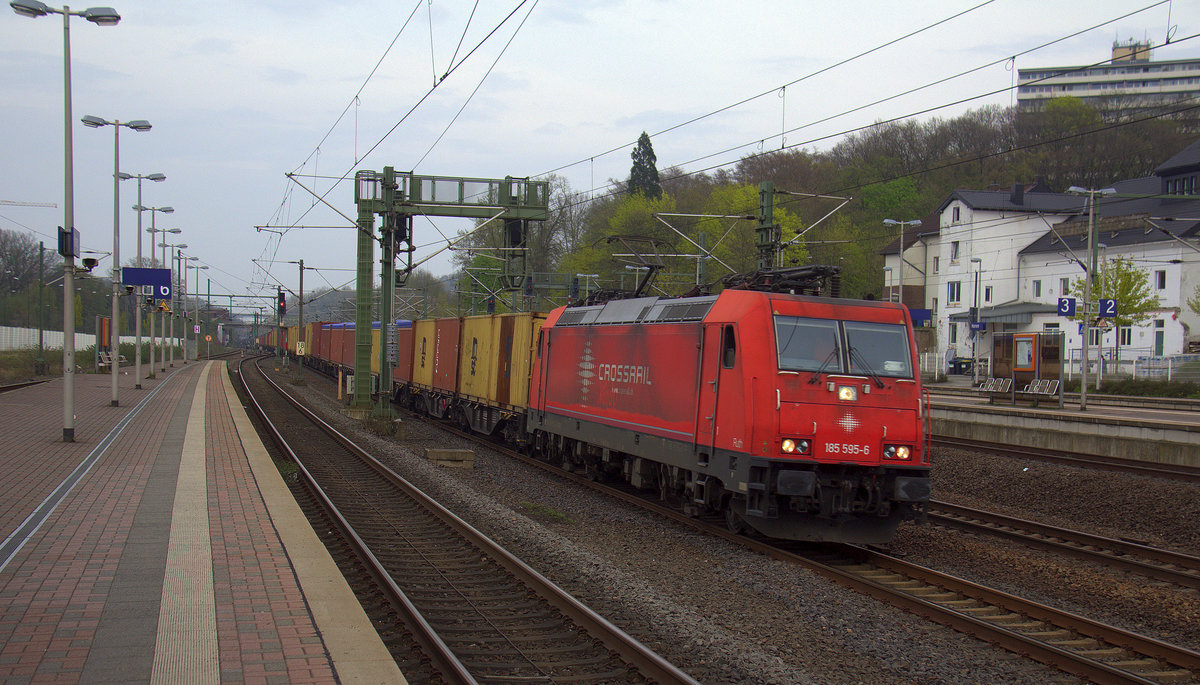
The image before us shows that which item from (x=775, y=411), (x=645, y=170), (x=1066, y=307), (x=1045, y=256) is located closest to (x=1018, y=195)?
(x=1045, y=256)

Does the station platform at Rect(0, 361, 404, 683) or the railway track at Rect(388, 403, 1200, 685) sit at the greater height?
the station platform at Rect(0, 361, 404, 683)

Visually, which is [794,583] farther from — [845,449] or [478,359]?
[478,359]

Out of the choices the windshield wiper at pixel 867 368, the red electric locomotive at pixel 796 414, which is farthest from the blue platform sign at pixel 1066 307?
the windshield wiper at pixel 867 368

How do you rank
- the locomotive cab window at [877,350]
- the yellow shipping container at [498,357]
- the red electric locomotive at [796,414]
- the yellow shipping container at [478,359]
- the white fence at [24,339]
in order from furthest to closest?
the white fence at [24,339], the yellow shipping container at [478,359], the yellow shipping container at [498,357], the locomotive cab window at [877,350], the red electric locomotive at [796,414]

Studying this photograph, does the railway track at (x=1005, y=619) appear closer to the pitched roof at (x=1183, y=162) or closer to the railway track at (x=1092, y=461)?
the railway track at (x=1092, y=461)

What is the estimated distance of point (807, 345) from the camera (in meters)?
10.4

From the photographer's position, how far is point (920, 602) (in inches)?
316

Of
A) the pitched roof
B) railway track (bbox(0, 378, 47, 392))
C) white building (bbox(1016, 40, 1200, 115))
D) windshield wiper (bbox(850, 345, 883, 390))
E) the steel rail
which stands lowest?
the steel rail

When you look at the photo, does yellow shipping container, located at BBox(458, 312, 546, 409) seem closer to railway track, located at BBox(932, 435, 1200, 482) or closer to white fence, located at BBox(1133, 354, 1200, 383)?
railway track, located at BBox(932, 435, 1200, 482)

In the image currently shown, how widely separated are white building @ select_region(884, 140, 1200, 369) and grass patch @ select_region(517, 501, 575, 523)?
1509 inches

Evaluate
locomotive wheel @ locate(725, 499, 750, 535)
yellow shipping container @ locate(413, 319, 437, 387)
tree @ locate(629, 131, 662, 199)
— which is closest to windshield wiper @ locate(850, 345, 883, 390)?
locomotive wheel @ locate(725, 499, 750, 535)

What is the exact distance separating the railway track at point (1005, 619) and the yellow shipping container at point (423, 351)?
19.8 metres

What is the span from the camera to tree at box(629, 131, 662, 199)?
7099 cm

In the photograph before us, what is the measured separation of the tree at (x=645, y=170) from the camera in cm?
7099
